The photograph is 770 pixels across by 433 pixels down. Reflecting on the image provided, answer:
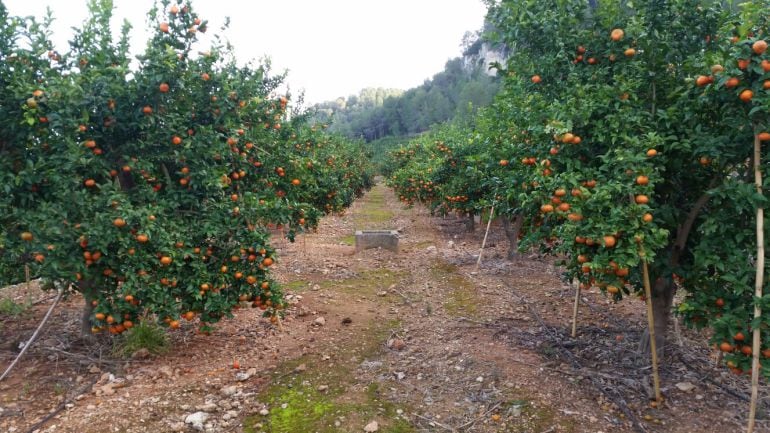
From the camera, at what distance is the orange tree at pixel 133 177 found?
411 cm

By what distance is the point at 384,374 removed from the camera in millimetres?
4996

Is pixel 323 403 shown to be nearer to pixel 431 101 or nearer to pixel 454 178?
pixel 454 178

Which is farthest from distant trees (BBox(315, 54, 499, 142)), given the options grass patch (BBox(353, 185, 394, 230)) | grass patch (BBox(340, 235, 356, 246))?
grass patch (BBox(340, 235, 356, 246))

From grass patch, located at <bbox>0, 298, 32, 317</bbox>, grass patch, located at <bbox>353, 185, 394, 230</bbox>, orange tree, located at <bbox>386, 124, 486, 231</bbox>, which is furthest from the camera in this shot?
grass patch, located at <bbox>353, 185, 394, 230</bbox>

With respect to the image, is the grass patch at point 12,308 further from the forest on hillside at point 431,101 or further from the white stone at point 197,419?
the forest on hillside at point 431,101

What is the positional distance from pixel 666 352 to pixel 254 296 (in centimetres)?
436

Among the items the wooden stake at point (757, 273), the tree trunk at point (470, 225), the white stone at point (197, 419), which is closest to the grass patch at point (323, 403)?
the white stone at point (197, 419)

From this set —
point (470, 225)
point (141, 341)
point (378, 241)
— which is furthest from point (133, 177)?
point (470, 225)

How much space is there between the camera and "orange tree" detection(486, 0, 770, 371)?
3414 mm

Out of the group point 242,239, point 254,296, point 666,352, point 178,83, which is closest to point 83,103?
point 178,83

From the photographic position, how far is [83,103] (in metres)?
4.24

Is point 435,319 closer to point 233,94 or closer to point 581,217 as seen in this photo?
point 581,217

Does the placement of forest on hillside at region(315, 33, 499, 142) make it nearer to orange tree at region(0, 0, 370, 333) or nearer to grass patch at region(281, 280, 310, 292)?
grass patch at region(281, 280, 310, 292)

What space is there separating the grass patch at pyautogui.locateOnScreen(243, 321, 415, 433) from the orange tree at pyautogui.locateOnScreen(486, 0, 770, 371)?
2171 mm
